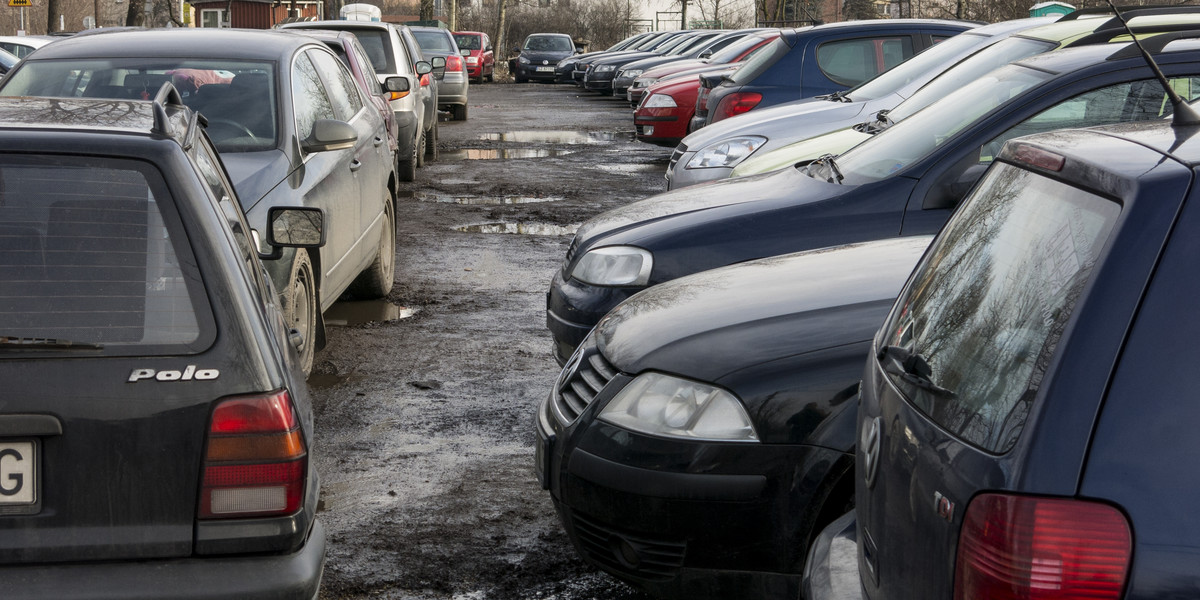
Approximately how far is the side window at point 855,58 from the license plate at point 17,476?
378 inches

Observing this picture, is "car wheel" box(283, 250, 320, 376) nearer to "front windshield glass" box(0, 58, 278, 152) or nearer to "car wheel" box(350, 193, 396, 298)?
"front windshield glass" box(0, 58, 278, 152)

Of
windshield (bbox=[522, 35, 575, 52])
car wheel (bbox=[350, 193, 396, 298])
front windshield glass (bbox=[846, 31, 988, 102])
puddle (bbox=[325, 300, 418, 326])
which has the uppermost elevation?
front windshield glass (bbox=[846, 31, 988, 102])

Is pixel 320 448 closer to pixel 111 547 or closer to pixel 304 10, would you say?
pixel 111 547

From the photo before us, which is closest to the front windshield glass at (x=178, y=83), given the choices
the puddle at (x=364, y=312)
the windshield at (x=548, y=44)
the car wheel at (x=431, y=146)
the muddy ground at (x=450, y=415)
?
the muddy ground at (x=450, y=415)

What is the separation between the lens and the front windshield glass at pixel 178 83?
6176mm

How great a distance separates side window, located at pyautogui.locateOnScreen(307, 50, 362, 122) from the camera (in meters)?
7.18

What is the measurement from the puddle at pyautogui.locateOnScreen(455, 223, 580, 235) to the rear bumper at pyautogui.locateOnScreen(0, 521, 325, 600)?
8036 mm

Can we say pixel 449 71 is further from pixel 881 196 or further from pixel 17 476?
pixel 17 476

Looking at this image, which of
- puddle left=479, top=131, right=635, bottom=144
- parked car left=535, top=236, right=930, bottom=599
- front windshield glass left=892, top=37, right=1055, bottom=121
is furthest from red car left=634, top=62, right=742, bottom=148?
parked car left=535, top=236, right=930, bottom=599

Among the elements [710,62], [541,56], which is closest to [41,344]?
[710,62]

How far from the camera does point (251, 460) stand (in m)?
2.62

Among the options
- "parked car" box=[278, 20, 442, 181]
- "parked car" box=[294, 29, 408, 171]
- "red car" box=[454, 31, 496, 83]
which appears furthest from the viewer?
"red car" box=[454, 31, 496, 83]

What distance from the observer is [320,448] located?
5.14m

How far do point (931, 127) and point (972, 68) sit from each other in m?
2.04
